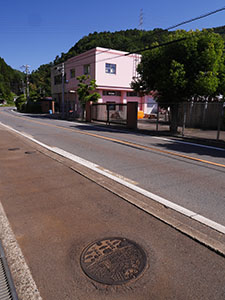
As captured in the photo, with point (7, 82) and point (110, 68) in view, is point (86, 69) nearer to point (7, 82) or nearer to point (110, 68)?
point (110, 68)

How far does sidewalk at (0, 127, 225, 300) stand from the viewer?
2420 mm

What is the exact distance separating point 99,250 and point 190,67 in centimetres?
1420

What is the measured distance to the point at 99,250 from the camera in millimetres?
3033

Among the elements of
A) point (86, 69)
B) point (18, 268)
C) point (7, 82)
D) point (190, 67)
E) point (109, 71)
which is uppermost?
point (7, 82)

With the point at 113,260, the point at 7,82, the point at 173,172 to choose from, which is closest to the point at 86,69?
the point at 173,172

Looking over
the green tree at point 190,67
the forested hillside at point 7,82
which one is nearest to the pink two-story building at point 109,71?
the green tree at point 190,67

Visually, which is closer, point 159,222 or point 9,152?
point 159,222

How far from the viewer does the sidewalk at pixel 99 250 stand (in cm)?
242

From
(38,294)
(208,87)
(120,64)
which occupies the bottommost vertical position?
(38,294)

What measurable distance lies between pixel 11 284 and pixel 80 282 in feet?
2.33

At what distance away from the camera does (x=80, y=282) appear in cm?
251

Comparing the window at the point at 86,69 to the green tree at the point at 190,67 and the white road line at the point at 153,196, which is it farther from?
the white road line at the point at 153,196

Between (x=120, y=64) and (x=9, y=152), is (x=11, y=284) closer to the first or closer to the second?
(x=9, y=152)

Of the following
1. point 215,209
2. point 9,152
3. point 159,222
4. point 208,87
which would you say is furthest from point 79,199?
point 208,87
